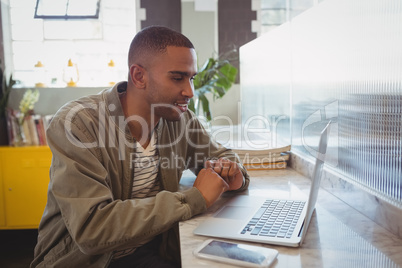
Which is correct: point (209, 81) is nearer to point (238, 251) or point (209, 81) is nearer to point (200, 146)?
point (200, 146)

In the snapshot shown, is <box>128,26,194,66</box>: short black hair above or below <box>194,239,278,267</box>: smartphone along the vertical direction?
above

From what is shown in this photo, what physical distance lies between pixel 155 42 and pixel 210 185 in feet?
1.76

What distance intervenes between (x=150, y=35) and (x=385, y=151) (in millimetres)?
851

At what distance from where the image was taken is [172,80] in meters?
1.26

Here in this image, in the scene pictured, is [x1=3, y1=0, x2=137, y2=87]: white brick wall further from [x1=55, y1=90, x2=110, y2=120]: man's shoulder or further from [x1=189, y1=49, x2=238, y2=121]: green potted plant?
[x1=55, y1=90, x2=110, y2=120]: man's shoulder

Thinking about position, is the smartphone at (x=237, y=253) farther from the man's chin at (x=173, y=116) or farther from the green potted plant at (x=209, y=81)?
the green potted plant at (x=209, y=81)

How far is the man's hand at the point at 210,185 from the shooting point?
1118 millimetres

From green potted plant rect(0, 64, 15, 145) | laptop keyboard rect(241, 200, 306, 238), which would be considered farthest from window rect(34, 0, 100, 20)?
laptop keyboard rect(241, 200, 306, 238)

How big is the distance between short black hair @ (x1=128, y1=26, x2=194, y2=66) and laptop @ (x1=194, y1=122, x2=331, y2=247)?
1.91 feet

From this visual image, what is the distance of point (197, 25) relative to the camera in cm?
355

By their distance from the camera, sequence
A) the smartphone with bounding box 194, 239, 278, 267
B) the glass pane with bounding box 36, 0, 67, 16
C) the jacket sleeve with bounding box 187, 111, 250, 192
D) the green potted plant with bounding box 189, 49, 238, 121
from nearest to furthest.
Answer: the smartphone with bounding box 194, 239, 278, 267 → the jacket sleeve with bounding box 187, 111, 250, 192 → the green potted plant with bounding box 189, 49, 238, 121 → the glass pane with bounding box 36, 0, 67, 16

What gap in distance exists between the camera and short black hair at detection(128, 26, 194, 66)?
4.13 ft

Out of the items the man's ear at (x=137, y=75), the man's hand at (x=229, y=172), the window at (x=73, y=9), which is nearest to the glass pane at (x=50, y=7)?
the window at (x=73, y=9)

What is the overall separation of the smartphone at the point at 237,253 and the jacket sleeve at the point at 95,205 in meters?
0.18
